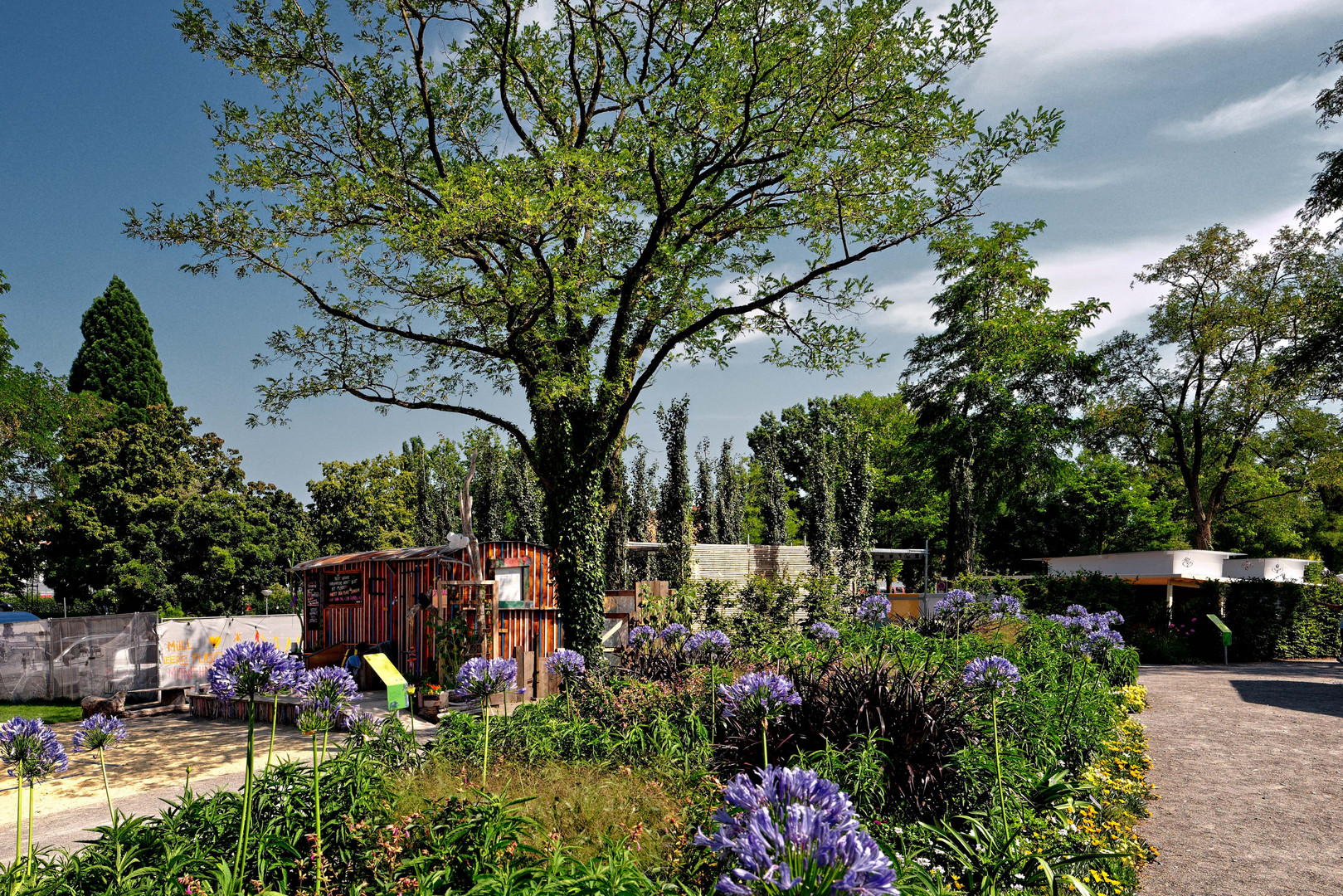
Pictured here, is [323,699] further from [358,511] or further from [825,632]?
[358,511]

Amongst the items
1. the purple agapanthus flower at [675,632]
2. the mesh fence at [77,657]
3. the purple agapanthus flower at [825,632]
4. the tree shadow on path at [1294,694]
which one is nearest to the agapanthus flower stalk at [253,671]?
the purple agapanthus flower at [675,632]

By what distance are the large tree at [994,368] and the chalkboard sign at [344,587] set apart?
15744mm

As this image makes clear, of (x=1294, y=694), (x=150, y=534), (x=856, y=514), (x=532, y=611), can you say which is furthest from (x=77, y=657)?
(x=1294, y=694)

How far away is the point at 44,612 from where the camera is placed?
24500 mm

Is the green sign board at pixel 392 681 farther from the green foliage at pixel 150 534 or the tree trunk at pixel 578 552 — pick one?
the green foliage at pixel 150 534

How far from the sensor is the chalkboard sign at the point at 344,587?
1555 centimetres

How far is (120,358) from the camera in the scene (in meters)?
31.1

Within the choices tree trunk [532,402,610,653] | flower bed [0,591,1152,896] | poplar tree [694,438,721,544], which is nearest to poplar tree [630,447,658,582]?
poplar tree [694,438,721,544]

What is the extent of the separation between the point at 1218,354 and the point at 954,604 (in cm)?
2104

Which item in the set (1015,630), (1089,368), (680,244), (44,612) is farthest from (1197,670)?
(44,612)

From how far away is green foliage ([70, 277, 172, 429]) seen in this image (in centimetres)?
3031

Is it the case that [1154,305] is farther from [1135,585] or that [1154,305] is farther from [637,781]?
[637,781]

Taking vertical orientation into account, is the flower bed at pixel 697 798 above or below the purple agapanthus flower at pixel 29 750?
below

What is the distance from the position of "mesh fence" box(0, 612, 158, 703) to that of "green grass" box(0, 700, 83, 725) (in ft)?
0.41
